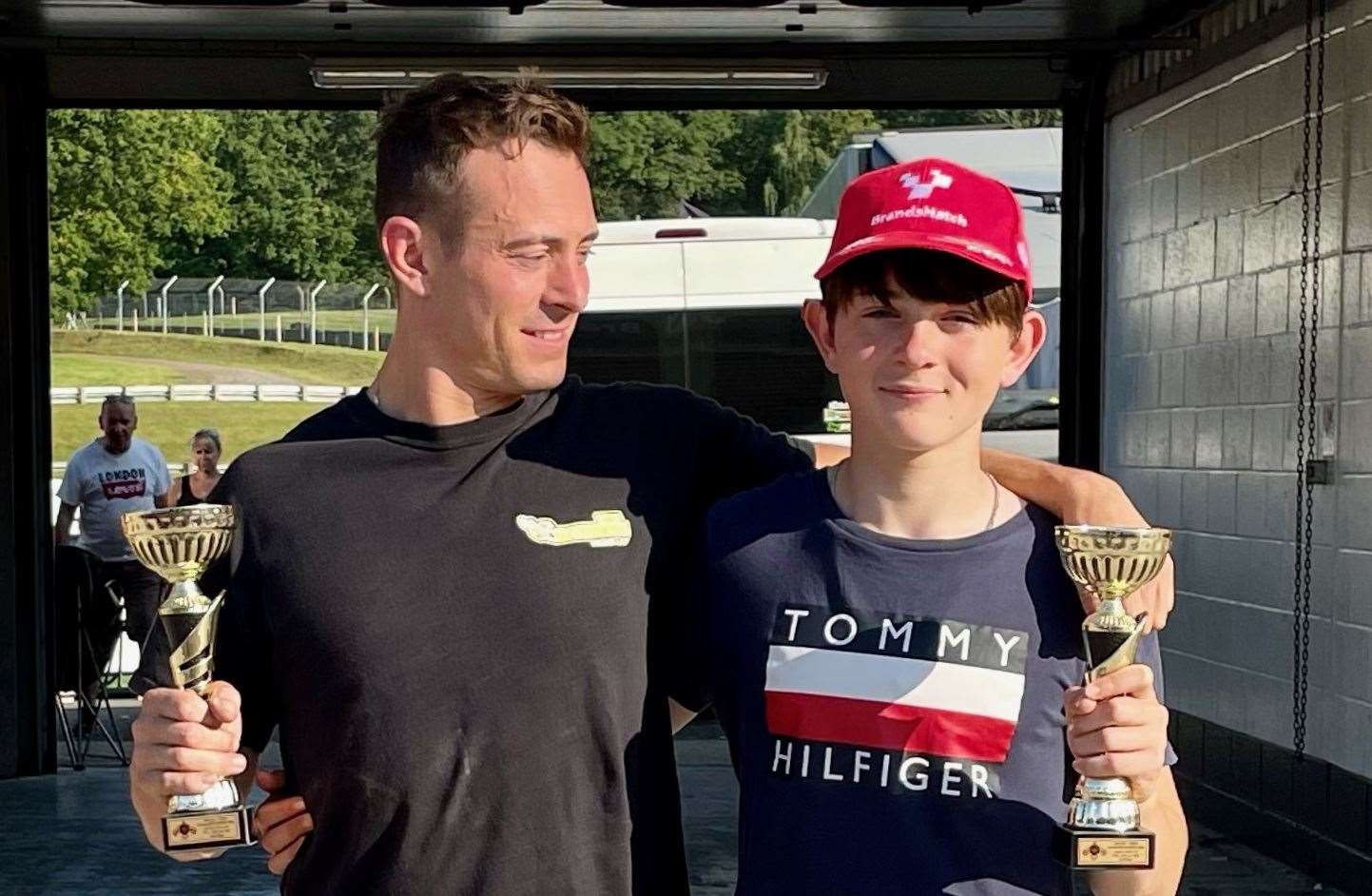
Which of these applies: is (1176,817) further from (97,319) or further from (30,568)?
(97,319)

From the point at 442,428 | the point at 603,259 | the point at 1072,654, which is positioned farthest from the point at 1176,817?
the point at 603,259

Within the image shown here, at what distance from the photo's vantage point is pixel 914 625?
2279 millimetres

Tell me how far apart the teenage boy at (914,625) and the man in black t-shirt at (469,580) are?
13 cm

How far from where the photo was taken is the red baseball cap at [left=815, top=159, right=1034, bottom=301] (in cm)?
230

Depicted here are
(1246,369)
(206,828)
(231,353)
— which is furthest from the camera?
(231,353)

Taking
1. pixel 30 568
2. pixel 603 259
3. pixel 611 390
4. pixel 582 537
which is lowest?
pixel 30 568

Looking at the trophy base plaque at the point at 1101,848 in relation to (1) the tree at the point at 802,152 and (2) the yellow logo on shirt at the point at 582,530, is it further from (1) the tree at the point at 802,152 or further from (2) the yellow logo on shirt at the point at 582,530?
(1) the tree at the point at 802,152

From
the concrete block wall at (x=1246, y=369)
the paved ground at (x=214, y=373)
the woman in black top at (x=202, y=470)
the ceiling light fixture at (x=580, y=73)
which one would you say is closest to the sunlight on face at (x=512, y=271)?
the concrete block wall at (x=1246, y=369)

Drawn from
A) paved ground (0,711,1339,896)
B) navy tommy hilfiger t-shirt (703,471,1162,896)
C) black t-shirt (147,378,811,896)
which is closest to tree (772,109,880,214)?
paved ground (0,711,1339,896)

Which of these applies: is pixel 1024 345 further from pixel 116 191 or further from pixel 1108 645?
pixel 116 191

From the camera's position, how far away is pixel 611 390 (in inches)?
103

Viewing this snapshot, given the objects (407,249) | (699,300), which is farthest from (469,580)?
(699,300)

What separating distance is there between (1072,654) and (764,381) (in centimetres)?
1085

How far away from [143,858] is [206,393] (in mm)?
27389
